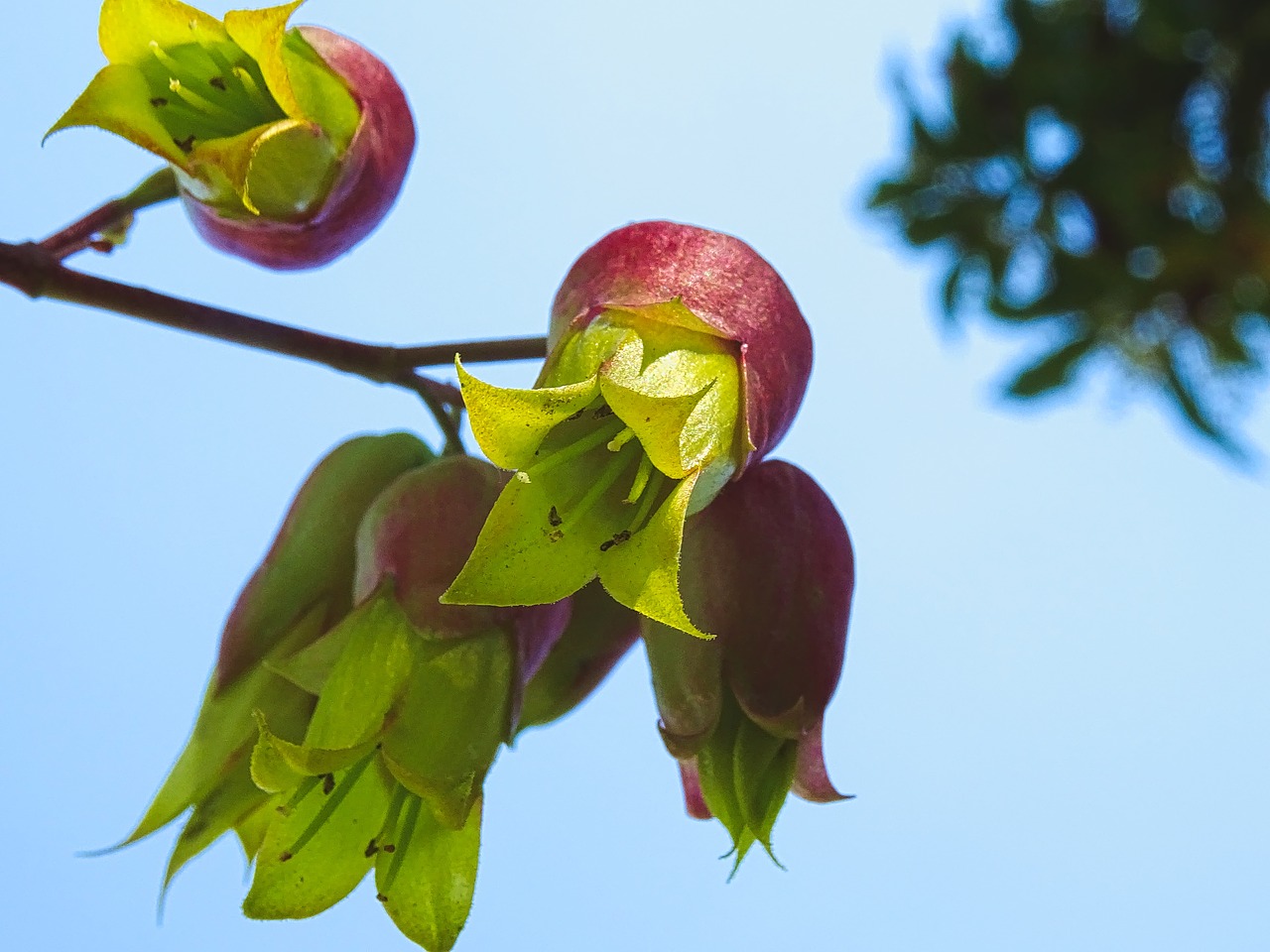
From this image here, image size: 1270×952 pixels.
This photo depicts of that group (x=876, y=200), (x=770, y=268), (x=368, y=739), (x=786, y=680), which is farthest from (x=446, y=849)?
(x=876, y=200)

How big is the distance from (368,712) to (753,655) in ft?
0.63

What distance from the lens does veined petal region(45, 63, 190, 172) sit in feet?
2.10

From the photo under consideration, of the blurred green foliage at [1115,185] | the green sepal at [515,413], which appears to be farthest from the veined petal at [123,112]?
the blurred green foliage at [1115,185]

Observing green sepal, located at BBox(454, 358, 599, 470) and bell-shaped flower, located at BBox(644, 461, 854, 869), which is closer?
green sepal, located at BBox(454, 358, 599, 470)

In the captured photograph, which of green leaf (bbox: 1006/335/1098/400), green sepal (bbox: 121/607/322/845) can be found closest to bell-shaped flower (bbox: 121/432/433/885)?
green sepal (bbox: 121/607/322/845)

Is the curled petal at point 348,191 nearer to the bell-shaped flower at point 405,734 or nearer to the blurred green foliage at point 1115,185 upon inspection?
the bell-shaped flower at point 405,734

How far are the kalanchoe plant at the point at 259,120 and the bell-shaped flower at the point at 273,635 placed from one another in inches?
5.1

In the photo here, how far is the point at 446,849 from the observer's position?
0.57 metres

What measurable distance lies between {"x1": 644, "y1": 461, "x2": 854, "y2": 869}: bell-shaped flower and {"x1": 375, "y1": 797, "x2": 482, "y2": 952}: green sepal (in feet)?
0.40

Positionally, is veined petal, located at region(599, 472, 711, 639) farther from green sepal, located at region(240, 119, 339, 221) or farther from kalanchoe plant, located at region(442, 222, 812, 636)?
green sepal, located at region(240, 119, 339, 221)

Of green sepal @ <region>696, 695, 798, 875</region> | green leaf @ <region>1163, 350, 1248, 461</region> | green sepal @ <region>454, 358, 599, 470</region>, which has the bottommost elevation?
green sepal @ <region>696, 695, 798, 875</region>

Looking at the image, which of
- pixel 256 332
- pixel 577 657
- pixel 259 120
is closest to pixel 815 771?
pixel 577 657

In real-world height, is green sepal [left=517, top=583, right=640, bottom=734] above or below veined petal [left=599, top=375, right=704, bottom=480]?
below

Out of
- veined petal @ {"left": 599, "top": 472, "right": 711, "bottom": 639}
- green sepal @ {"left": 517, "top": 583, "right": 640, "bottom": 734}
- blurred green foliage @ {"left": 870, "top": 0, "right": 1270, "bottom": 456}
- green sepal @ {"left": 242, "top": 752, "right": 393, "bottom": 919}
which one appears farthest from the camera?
blurred green foliage @ {"left": 870, "top": 0, "right": 1270, "bottom": 456}
